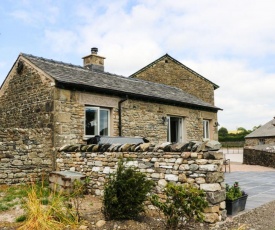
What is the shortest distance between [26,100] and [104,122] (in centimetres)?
323

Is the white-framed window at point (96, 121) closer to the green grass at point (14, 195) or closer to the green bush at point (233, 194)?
the green grass at point (14, 195)

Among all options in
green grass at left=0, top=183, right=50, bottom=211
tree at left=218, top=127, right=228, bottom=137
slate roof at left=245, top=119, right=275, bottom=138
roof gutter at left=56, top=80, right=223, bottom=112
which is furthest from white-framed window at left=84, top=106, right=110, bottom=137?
tree at left=218, top=127, right=228, bottom=137

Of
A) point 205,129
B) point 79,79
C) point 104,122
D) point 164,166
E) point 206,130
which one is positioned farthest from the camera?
point 206,130

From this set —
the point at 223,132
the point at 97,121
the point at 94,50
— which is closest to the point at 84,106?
the point at 97,121

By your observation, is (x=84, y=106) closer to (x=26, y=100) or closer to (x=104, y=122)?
(x=104, y=122)

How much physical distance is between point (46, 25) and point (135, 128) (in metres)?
6.45

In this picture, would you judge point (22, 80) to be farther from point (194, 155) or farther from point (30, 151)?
point (194, 155)

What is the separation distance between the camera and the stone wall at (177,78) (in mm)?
21891

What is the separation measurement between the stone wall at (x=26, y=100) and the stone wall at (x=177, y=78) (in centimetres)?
1027

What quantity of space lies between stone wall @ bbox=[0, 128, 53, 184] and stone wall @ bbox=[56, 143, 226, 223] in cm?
139

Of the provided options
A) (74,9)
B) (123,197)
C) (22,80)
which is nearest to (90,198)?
(123,197)

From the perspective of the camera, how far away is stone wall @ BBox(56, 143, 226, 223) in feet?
19.4

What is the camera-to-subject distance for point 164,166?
6703 mm

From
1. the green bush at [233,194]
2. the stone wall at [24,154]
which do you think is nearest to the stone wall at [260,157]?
the green bush at [233,194]
